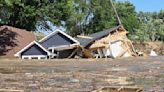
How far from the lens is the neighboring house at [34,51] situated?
114 ft

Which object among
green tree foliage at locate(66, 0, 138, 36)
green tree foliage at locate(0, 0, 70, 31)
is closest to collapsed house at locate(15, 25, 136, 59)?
green tree foliage at locate(0, 0, 70, 31)

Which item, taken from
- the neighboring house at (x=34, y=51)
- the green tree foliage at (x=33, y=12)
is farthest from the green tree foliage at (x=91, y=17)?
the neighboring house at (x=34, y=51)

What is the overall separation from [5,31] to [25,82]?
29365mm

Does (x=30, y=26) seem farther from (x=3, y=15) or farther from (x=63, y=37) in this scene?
(x=63, y=37)

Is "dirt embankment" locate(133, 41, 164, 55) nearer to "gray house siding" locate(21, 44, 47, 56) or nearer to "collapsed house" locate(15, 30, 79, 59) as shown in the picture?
"collapsed house" locate(15, 30, 79, 59)

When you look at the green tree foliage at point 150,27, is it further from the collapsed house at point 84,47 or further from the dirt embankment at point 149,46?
the collapsed house at point 84,47

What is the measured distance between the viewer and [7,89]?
6594mm

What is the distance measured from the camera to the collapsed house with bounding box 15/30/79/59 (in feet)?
111

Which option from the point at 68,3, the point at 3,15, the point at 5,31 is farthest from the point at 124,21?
the point at 5,31

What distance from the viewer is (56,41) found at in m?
36.4

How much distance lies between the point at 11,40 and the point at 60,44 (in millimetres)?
3953

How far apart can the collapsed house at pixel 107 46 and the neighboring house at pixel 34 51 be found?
3.33m

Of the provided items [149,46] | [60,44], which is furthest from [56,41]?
[149,46]

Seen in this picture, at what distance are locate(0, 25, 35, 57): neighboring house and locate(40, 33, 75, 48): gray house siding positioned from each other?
1768mm
